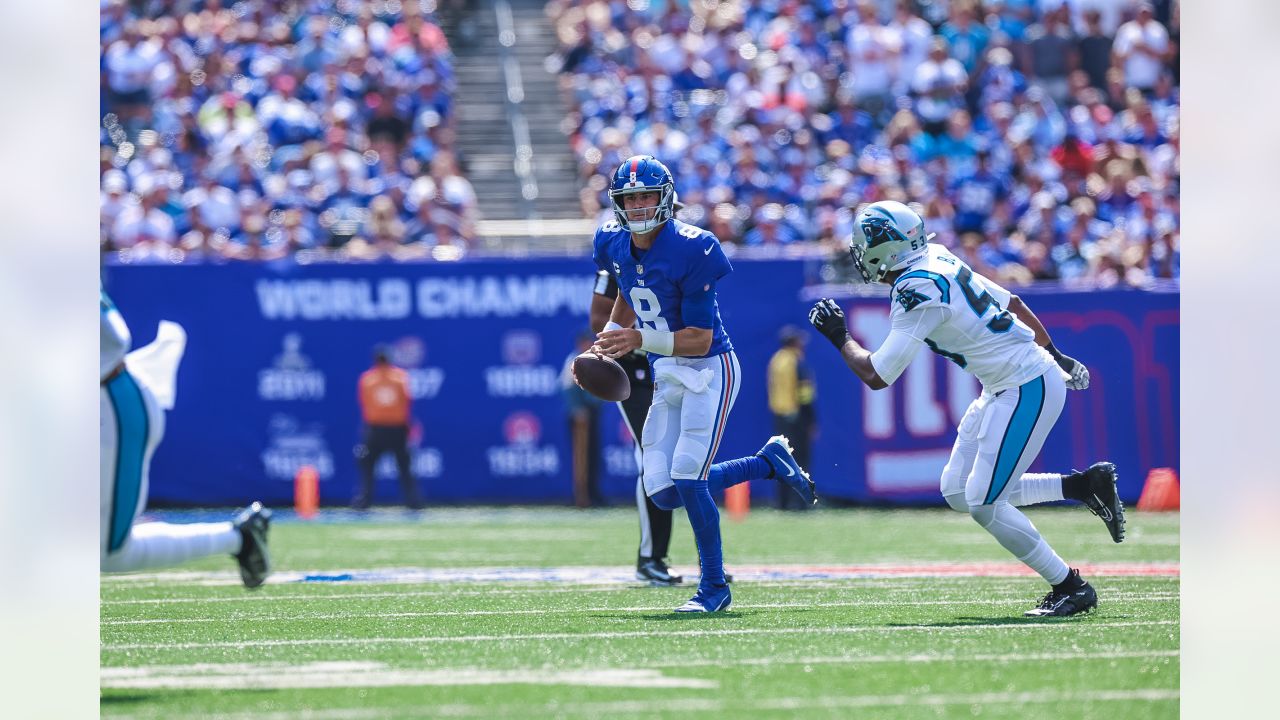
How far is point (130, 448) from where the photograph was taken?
598 centimetres

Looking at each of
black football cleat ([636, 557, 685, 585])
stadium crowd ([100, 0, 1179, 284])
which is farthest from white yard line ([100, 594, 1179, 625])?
stadium crowd ([100, 0, 1179, 284])

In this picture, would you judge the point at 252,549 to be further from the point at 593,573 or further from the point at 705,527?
the point at 593,573

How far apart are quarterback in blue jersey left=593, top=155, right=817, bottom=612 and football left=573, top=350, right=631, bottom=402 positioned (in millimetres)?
138

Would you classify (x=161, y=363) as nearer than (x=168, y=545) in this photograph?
No

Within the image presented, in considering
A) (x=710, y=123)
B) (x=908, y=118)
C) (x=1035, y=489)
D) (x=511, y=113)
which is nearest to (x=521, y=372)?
(x=710, y=123)

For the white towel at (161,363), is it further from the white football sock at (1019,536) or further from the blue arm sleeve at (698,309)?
the white football sock at (1019,536)

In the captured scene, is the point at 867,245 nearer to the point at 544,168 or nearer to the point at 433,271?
the point at 433,271

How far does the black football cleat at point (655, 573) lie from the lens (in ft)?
30.3

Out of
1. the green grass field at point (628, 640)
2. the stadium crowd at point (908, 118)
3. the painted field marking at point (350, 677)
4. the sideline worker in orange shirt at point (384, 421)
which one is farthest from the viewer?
the stadium crowd at point (908, 118)

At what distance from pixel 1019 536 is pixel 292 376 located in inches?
418

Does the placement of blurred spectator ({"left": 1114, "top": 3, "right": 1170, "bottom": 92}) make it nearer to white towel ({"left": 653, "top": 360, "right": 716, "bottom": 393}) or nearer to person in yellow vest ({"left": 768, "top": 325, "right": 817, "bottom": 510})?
person in yellow vest ({"left": 768, "top": 325, "right": 817, "bottom": 510})

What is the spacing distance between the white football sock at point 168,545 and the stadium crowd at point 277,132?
35.3ft

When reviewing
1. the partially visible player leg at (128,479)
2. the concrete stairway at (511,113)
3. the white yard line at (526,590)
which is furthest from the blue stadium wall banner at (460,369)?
the partially visible player leg at (128,479)

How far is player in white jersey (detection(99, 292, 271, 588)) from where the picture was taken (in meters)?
5.93
